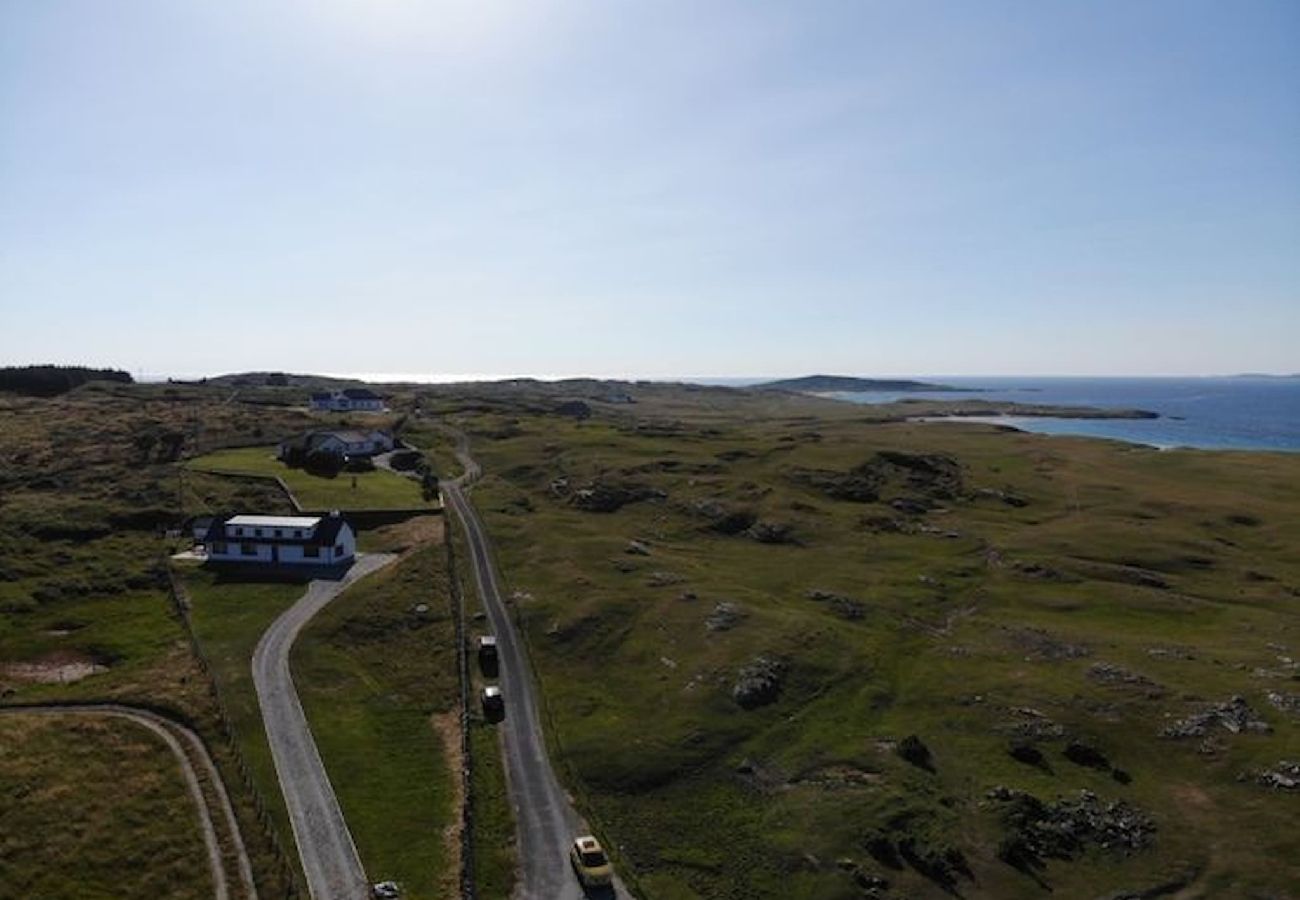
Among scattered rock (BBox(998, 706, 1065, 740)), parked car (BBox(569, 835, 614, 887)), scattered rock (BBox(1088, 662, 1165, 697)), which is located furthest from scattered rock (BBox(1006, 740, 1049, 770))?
parked car (BBox(569, 835, 614, 887))

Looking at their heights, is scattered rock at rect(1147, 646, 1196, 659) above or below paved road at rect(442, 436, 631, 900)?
above

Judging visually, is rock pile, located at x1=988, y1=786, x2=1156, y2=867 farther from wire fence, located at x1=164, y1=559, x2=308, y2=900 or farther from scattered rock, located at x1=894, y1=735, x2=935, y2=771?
wire fence, located at x1=164, y1=559, x2=308, y2=900

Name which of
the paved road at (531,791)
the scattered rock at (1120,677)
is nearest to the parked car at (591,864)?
the paved road at (531,791)

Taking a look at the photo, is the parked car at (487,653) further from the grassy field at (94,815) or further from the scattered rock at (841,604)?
the scattered rock at (841,604)

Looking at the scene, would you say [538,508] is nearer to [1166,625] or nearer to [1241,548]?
[1166,625]

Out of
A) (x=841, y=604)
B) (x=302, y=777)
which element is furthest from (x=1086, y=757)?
(x=302, y=777)

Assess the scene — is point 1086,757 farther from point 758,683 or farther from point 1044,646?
point 758,683

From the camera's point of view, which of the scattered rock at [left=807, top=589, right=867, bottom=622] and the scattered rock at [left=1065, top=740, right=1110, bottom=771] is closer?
the scattered rock at [left=1065, top=740, right=1110, bottom=771]

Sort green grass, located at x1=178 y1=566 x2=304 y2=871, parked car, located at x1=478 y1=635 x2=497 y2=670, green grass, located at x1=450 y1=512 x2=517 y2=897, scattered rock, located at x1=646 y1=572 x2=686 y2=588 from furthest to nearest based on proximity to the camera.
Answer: scattered rock, located at x1=646 y1=572 x2=686 y2=588, parked car, located at x1=478 y1=635 x2=497 y2=670, green grass, located at x1=178 y1=566 x2=304 y2=871, green grass, located at x1=450 y1=512 x2=517 y2=897
